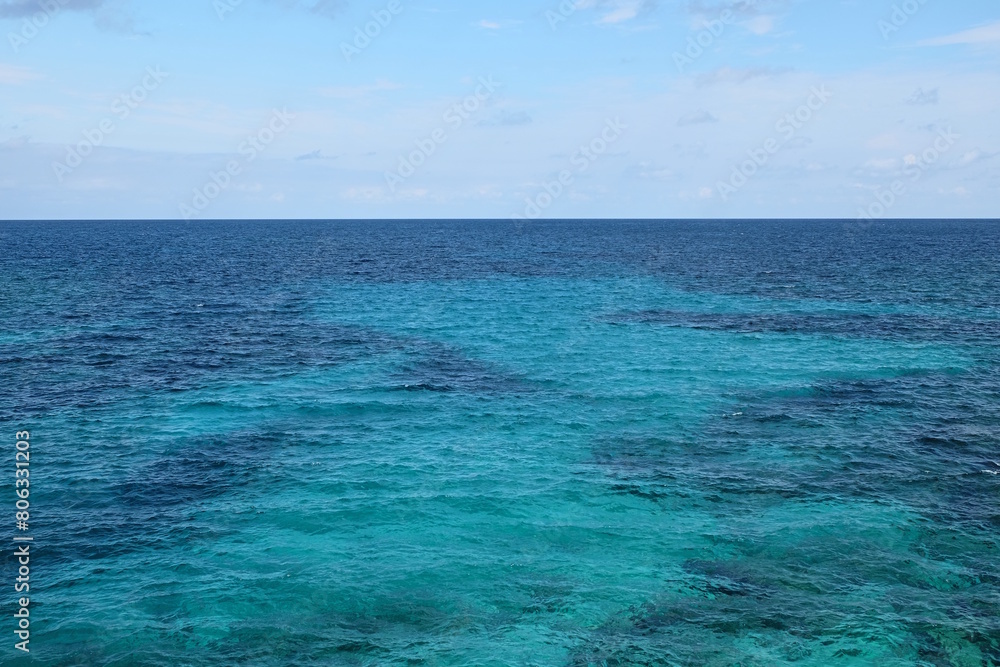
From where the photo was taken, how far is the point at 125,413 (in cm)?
4338

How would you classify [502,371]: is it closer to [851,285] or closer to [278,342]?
[278,342]

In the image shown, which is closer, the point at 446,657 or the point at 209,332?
the point at 446,657

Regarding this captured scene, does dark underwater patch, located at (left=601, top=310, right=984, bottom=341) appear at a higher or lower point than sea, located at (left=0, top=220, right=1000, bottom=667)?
higher

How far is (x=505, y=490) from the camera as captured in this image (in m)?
33.4

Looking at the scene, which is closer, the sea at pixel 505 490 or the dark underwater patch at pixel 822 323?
the sea at pixel 505 490

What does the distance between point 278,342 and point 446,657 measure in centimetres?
4591

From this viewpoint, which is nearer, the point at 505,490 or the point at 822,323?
the point at 505,490

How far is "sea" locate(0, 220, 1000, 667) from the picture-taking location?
23141 millimetres

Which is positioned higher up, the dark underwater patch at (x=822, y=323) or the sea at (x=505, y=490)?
the dark underwater patch at (x=822, y=323)

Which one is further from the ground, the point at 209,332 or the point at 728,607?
the point at 209,332

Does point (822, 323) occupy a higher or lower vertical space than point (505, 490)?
higher

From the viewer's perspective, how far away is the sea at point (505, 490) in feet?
75.9

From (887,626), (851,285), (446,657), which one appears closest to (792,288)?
(851,285)

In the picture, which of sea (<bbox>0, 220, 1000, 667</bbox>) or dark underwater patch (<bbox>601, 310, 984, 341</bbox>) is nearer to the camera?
sea (<bbox>0, 220, 1000, 667</bbox>)
